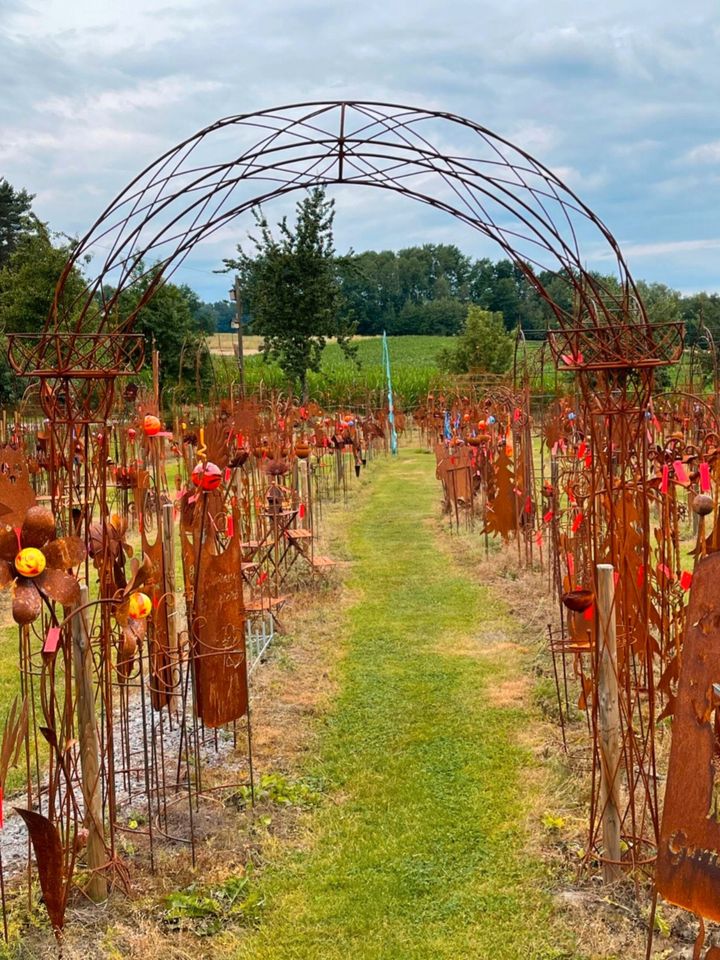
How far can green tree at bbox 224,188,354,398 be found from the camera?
19.6 metres

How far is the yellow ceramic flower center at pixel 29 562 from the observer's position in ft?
7.66

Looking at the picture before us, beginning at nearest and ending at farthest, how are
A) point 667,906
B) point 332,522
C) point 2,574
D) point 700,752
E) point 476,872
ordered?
point 700,752
point 2,574
point 667,906
point 476,872
point 332,522

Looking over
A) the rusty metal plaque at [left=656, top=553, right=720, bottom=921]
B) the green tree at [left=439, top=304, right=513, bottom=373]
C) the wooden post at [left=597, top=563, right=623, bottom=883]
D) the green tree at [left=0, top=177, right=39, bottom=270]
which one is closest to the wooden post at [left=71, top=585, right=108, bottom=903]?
the wooden post at [left=597, top=563, right=623, bottom=883]

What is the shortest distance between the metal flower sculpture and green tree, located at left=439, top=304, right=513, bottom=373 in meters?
22.7

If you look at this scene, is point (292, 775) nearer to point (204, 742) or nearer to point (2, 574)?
point (204, 742)

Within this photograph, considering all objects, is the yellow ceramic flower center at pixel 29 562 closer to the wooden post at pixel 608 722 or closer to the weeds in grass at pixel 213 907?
the weeds in grass at pixel 213 907

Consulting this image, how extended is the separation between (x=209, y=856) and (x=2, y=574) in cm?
158

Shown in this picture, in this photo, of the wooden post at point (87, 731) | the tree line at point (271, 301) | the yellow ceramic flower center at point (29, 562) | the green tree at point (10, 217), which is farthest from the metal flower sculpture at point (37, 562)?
the green tree at point (10, 217)

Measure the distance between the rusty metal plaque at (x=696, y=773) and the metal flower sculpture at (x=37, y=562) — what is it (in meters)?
1.63

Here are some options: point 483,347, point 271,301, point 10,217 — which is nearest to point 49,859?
point 271,301

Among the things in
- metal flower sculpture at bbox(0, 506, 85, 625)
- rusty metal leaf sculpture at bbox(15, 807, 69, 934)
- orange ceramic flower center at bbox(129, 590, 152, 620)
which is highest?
metal flower sculpture at bbox(0, 506, 85, 625)

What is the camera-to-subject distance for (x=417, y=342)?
48.8 meters

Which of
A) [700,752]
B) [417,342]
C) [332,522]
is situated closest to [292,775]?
[700,752]

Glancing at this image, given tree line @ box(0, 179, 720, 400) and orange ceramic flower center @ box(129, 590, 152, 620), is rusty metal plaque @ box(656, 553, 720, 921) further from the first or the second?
tree line @ box(0, 179, 720, 400)
